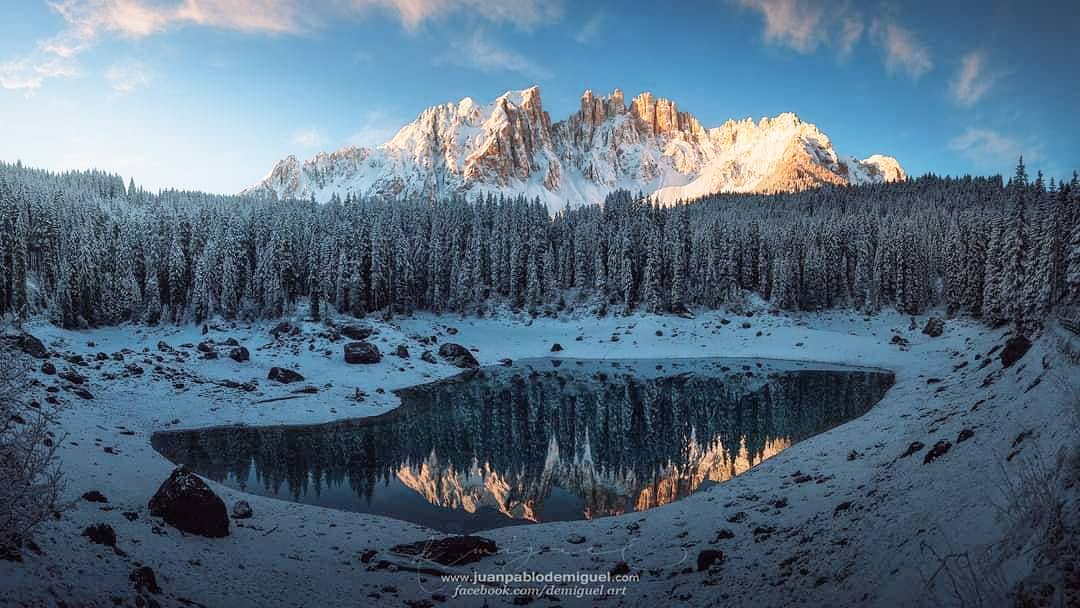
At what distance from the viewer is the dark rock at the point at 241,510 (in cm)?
1684

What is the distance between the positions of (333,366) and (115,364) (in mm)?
16524

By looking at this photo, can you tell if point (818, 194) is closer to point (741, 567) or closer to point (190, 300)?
point (190, 300)

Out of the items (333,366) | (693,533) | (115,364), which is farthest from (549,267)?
(693,533)

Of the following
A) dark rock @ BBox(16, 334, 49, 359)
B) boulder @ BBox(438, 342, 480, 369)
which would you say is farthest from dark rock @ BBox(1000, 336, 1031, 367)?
dark rock @ BBox(16, 334, 49, 359)

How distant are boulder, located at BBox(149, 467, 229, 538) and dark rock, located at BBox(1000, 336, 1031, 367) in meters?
29.5

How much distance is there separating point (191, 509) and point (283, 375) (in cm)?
3179

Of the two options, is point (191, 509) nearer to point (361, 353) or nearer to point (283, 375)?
point (283, 375)

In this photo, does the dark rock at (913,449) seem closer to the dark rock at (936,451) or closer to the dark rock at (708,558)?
the dark rock at (936,451)

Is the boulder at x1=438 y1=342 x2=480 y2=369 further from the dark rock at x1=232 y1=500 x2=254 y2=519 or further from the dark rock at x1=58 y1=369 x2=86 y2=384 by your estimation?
the dark rock at x1=232 y1=500 x2=254 y2=519

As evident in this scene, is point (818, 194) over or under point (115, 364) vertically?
over

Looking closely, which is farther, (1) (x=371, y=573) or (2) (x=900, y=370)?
(2) (x=900, y=370)

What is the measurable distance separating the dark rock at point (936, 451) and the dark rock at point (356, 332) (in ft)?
186

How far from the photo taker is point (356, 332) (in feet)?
203

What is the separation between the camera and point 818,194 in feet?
591
